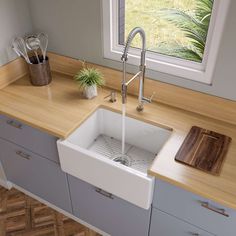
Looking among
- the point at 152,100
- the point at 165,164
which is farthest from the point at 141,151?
the point at 165,164

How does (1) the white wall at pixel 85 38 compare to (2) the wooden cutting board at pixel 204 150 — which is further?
(1) the white wall at pixel 85 38

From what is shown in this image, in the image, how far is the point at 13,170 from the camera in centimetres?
191

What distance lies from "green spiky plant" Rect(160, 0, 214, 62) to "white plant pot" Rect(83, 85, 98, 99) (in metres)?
0.50

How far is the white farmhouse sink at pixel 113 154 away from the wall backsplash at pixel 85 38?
1.09 ft

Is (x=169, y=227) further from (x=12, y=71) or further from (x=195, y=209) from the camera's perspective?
(x=12, y=71)

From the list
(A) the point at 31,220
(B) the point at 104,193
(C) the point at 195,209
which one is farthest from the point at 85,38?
(A) the point at 31,220

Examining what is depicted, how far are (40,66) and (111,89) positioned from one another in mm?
474

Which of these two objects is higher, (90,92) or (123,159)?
(90,92)

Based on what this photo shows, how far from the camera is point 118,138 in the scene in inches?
67.9

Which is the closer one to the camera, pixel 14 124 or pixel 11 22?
pixel 14 124

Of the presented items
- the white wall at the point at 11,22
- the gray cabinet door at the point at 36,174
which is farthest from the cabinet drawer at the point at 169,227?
the white wall at the point at 11,22

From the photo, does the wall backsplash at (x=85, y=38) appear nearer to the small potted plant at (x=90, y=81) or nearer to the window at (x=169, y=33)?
the window at (x=169, y=33)

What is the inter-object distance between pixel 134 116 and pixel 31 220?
3.66 ft

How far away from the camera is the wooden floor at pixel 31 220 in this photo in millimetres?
1876
